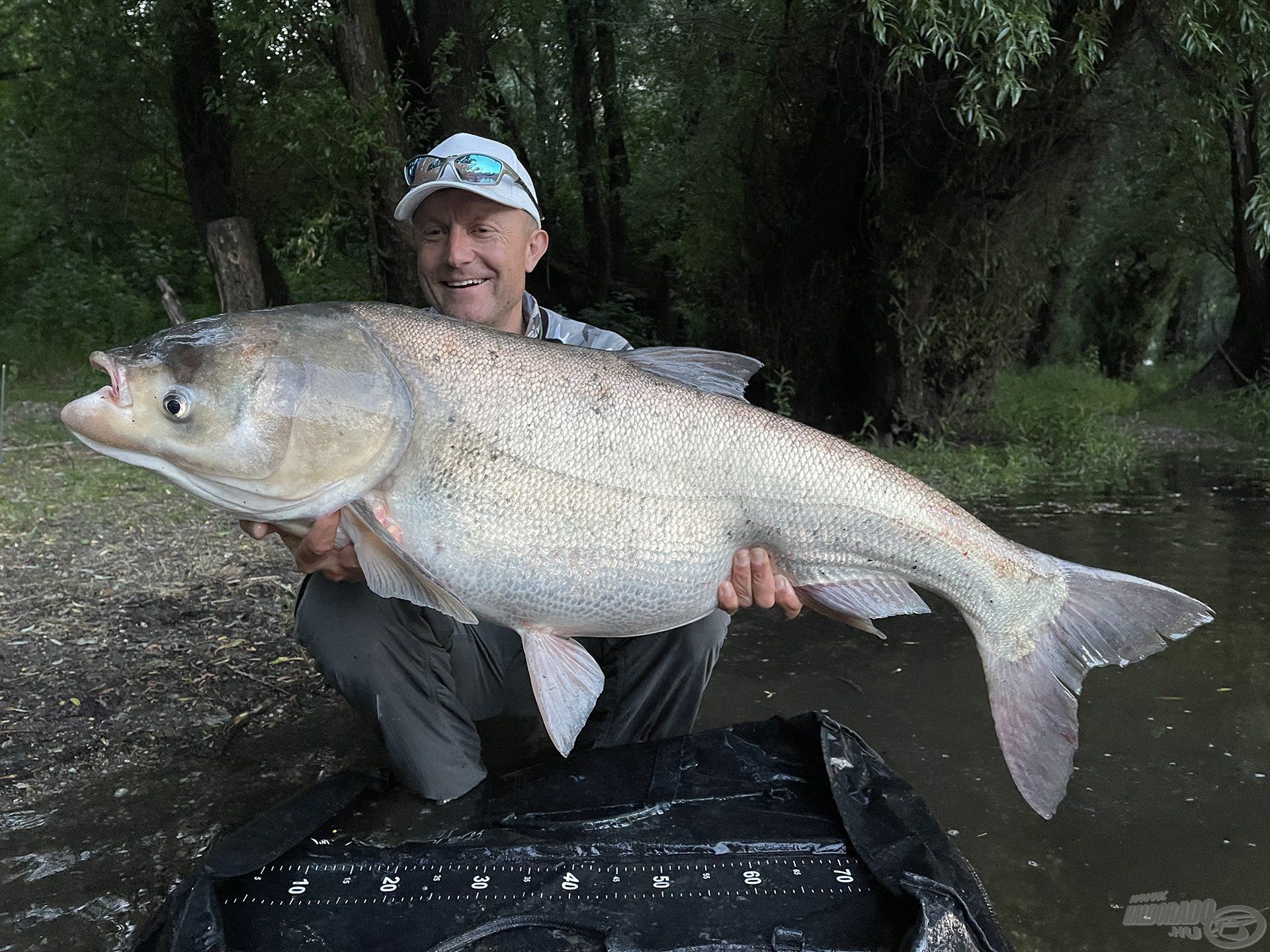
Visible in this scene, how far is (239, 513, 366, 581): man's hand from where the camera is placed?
2.05m

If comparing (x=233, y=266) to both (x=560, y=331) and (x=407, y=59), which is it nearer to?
(x=407, y=59)

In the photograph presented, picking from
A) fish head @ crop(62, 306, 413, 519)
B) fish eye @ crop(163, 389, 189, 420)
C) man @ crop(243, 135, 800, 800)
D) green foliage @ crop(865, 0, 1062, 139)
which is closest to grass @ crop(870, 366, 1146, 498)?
green foliage @ crop(865, 0, 1062, 139)

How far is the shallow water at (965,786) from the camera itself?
6.71ft

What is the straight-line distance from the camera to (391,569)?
6.63 feet

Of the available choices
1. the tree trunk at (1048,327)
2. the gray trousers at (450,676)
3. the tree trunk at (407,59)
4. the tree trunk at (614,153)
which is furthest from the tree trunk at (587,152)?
the gray trousers at (450,676)

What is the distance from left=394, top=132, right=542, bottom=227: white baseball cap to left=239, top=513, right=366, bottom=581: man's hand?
3.69ft

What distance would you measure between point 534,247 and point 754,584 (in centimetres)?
135

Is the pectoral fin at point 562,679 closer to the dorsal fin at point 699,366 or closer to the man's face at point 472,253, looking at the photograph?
the dorsal fin at point 699,366

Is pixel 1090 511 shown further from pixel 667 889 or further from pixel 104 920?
pixel 104 920

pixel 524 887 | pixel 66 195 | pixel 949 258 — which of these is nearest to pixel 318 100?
pixel 949 258

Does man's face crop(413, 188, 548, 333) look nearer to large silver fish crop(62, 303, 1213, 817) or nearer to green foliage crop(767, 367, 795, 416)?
large silver fish crop(62, 303, 1213, 817)

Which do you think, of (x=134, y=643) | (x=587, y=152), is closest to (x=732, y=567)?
(x=134, y=643)

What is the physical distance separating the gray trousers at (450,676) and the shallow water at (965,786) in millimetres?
384

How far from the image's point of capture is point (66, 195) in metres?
14.4
